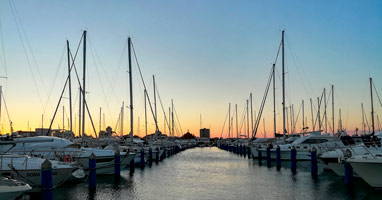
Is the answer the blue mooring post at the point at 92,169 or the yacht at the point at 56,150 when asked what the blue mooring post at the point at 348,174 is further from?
the yacht at the point at 56,150

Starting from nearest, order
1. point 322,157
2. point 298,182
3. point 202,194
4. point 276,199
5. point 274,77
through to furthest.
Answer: point 276,199
point 202,194
point 298,182
point 322,157
point 274,77

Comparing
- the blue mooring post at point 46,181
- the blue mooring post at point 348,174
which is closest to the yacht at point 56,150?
the blue mooring post at point 46,181

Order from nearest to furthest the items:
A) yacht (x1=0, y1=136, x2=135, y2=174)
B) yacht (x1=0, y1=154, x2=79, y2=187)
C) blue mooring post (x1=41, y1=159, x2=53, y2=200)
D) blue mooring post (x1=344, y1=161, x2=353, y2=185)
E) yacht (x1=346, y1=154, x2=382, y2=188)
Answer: blue mooring post (x1=41, y1=159, x2=53, y2=200) < yacht (x1=0, y1=154, x2=79, y2=187) < yacht (x1=346, y1=154, x2=382, y2=188) < blue mooring post (x1=344, y1=161, x2=353, y2=185) < yacht (x1=0, y1=136, x2=135, y2=174)

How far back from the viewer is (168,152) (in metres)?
56.7

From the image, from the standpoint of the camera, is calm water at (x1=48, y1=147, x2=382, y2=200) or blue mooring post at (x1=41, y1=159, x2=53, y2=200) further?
calm water at (x1=48, y1=147, x2=382, y2=200)

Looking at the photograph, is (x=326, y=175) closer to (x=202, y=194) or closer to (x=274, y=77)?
(x=202, y=194)

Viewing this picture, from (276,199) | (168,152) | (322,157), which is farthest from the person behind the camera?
(168,152)

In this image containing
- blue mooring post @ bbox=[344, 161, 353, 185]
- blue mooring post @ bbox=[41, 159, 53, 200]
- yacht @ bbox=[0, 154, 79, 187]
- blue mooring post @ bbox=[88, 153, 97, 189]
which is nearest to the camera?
blue mooring post @ bbox=[41, 159, 53, 200]

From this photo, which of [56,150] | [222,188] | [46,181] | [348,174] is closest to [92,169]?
[56,150]

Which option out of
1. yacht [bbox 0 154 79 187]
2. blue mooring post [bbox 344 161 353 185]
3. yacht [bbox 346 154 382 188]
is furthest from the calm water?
yacht [bbox 0 154 79 187]

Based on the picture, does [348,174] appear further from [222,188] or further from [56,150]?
[56,150]

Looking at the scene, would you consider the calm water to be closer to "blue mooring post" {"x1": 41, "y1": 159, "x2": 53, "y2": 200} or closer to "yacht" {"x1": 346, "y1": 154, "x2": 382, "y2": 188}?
"yacht" {"x1": 346, "y1": 154, "x2": 382, "y2": 188}

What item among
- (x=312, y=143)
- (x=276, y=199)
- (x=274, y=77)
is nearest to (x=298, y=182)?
(x=276, y=199)

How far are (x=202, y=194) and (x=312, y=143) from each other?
73.1ft
